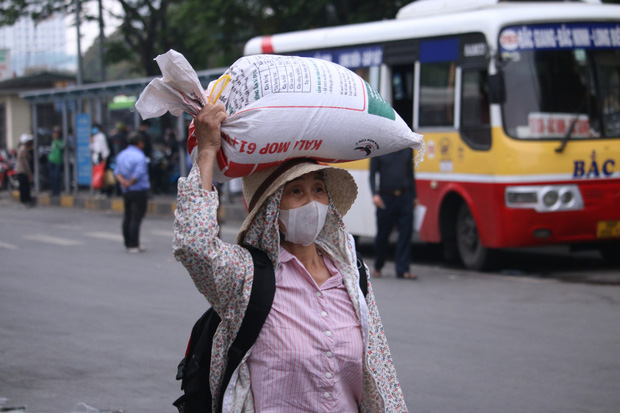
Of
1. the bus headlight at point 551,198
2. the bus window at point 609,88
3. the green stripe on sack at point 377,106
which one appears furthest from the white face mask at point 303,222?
the bus window at point 609,88

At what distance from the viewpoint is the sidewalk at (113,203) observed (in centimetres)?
1925

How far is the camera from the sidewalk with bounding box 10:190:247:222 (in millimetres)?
19250

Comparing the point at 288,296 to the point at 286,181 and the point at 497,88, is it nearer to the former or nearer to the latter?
the point at 286,181

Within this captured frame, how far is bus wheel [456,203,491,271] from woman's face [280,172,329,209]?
8581 mm

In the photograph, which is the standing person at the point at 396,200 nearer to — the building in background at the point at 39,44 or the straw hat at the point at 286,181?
the straw hat at the point at 286,181

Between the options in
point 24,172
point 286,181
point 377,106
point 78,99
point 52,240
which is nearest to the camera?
point 286,181

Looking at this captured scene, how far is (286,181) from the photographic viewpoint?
2812 mm

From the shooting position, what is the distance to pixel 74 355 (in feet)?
22.5

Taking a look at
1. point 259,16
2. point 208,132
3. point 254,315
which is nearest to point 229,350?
point 254,315

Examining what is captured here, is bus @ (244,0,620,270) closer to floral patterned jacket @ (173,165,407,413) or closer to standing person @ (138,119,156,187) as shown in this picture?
floral patterned jacket @ (173,165,407,413)

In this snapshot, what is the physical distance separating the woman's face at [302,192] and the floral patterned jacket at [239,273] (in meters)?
0.06

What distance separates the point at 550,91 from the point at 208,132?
28.7 ft

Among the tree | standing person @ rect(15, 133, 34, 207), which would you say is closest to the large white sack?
the tree

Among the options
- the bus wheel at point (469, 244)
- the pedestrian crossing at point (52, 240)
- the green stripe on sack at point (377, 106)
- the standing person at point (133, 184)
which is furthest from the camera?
the pedestrian crossing at point (52, 240)
